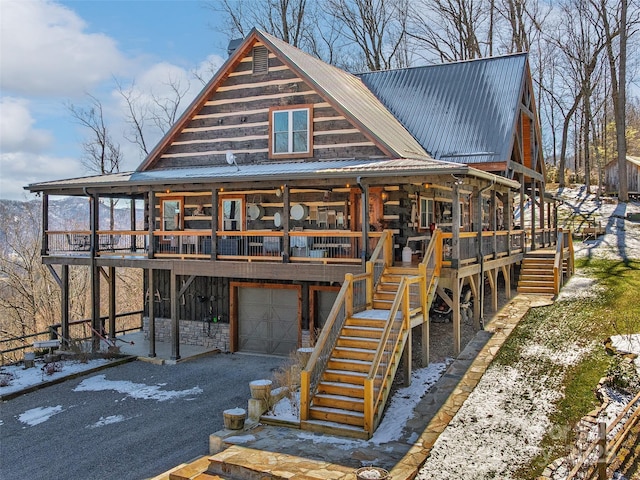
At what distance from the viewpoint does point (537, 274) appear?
68.4ft

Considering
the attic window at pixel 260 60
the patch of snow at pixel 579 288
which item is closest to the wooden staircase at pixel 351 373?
the patch of snow at pixel 579 288

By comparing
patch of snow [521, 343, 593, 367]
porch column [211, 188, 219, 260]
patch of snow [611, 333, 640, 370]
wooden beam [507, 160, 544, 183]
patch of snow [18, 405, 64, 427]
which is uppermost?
wooden beam [507, 160, 544, 183]

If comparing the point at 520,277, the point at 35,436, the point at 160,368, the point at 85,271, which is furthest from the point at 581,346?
the point at 85,271

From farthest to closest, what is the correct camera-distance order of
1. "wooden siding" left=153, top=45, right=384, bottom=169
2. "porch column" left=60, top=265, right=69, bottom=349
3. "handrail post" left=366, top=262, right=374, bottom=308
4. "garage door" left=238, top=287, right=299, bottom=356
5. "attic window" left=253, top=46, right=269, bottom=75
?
"attic window" left=253, top=46, right=269, bottom=75
"porch column" left=60, top=265, right=69, bottom=349
"garage door" left=238, top=287, right=299, bottom=356
"wooden siding" left=153, top=45, right=384, bottom=169
"handrail post" left=366, top=262, right=374, bottom=308

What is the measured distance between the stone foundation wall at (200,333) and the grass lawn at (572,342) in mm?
9479

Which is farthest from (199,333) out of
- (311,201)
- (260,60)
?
(260,60)

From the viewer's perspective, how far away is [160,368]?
1730 cm

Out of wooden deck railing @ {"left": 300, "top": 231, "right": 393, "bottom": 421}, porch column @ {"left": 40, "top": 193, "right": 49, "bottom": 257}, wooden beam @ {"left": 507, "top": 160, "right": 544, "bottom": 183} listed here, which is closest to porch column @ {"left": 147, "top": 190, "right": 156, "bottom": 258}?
porch column @ {"left": 40, "top": 193, "right": 49, "bottom": 257}

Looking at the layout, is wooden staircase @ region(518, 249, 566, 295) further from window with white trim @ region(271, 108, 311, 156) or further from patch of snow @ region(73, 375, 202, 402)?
patch of snow @ region(73, 375, 202, 402)

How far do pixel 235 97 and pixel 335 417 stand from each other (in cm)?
1280

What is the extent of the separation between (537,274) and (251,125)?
461 inches

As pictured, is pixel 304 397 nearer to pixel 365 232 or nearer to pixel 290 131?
pixel 365 232

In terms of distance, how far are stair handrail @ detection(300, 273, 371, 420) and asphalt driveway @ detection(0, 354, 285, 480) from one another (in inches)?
88.4

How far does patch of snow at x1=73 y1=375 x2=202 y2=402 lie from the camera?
47.6ft
